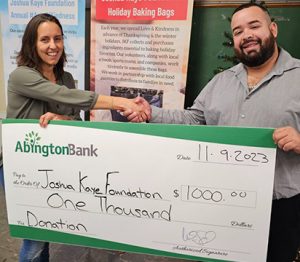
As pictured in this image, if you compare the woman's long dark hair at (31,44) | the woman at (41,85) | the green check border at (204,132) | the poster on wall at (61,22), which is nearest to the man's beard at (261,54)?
the green check border at (204,132)

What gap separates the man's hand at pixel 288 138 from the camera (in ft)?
3.69

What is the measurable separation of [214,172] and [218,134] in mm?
158

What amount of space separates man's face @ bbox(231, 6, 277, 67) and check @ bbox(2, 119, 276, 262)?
0.35 meters

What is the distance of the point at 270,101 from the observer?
1247mm

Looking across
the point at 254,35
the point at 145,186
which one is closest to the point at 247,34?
the point at 254,35

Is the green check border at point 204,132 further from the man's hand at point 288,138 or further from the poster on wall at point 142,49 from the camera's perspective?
the poster on wall at point 142,49

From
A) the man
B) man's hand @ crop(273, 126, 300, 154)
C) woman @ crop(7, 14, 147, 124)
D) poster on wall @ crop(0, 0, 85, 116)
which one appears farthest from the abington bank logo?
poster on wall @ crop(0, 0, 85, 116)

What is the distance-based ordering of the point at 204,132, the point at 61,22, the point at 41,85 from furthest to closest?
1. the point at 61,22
2. the point at 41,85
3. the point at 204,132

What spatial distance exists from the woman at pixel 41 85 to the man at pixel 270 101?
563 mm

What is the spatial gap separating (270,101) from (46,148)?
974 mm

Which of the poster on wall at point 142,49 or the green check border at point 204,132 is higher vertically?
the poster on wall at point 142,49

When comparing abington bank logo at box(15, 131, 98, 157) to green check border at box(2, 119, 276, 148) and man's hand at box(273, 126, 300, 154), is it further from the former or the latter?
man's hand at box(273, 126, 300, 154)

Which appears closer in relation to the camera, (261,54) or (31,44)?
(261,54)

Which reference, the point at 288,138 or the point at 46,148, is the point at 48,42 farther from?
the point at 288,138
